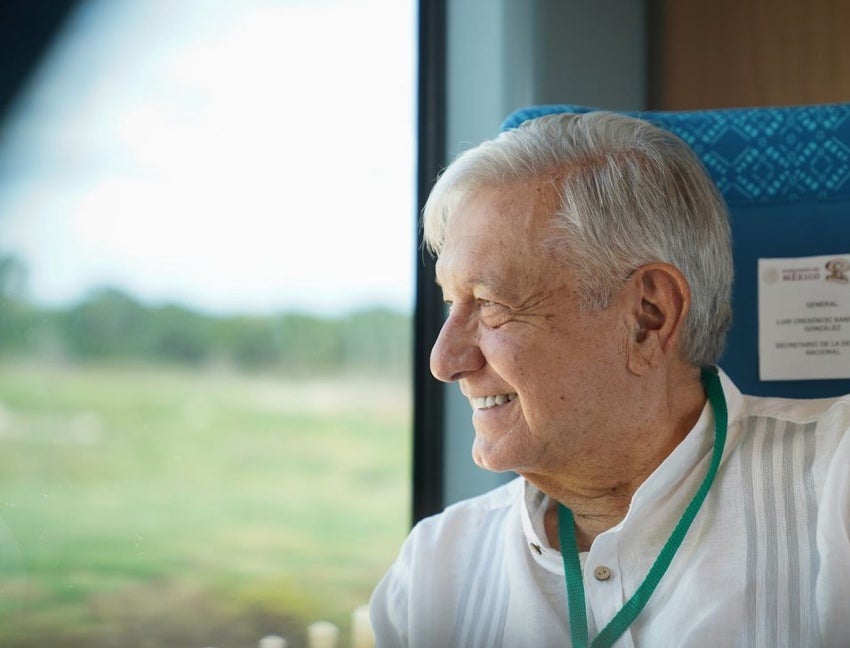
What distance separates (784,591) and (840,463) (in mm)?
182

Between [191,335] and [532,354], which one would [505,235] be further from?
[191,335]

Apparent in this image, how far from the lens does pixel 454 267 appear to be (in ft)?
4.93

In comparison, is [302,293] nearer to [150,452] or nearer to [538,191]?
[150,452]

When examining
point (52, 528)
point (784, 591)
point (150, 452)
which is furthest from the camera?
point (150, 452)

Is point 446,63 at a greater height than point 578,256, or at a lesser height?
greater

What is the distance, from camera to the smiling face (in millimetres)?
1438

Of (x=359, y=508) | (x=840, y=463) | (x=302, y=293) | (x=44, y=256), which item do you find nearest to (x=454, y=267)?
(x=840, y=463)

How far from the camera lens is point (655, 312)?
58.9 inches

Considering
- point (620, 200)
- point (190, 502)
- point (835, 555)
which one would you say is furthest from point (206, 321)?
point (835, 555)

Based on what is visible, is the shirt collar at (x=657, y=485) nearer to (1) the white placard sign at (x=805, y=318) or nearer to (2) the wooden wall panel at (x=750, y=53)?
(1) the white placard sign at (x=805, y=318)

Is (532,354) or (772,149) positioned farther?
(772,149)

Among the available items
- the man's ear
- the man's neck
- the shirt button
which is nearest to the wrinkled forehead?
the man's ear

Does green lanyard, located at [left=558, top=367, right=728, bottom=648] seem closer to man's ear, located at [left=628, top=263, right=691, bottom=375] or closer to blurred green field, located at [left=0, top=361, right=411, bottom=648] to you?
man's ear, located at [left=628, top=263, right=691, bottom=375]

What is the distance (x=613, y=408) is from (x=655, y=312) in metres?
0.16
